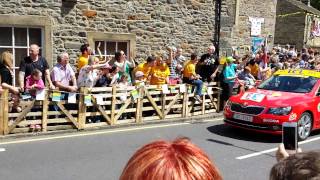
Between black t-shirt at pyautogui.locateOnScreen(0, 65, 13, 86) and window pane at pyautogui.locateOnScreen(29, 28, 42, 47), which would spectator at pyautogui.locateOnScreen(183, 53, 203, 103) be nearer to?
window pane at pyautogui.locateOnScreen(29, 28, 42, 47)

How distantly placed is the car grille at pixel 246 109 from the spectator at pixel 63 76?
3783 mm

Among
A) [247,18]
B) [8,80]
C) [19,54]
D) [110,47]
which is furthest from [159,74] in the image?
[247,18]

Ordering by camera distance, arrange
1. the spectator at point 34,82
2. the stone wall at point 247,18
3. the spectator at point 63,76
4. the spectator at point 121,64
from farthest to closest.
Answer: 1. the stone wall at point 247,18
2. the spectator at point 121,64
3. the spectator at point 63,76
4. the spectator at point 34,82

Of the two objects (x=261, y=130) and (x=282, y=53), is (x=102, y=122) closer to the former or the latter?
(x=261, y=130)

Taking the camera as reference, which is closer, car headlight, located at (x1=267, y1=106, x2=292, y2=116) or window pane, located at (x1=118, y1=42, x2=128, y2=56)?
car headlight, located at (x1=267, y1=106, x2=292, y2=116)

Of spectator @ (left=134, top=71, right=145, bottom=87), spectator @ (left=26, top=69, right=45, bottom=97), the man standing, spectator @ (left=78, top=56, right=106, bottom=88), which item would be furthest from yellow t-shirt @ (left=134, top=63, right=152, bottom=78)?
spectator @ (left=26, top=69, right=45, bottom=97)

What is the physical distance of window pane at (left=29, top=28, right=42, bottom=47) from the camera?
1305 centimetres

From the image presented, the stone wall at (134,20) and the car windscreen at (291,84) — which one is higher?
the stone wall at (134,20)

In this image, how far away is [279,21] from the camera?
3856cm

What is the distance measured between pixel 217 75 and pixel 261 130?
13.7 ft

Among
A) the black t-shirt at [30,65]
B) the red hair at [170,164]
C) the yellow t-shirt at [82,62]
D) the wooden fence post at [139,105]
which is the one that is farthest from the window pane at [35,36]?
the red hair at [170,164]

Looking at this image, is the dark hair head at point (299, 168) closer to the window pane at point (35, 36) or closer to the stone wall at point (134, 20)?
the stone wall at point (134, 20)

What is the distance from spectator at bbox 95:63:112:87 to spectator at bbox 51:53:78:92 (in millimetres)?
765

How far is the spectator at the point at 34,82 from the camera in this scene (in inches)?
379
